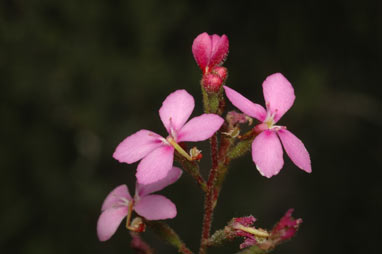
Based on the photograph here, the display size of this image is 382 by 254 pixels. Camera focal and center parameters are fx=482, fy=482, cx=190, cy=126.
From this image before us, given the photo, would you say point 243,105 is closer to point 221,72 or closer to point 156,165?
point 221,72

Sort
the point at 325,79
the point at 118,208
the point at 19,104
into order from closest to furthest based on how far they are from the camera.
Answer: the point at 118,208
the point at 19,104
the point at 325,79

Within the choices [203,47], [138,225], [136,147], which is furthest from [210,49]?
[138,225]

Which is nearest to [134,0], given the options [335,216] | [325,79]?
[325,79]

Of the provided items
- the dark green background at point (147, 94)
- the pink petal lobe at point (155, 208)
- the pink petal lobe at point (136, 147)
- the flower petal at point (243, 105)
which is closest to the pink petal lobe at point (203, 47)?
the flower petal at point (243, 105)

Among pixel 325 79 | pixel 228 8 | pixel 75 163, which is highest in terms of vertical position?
pixel 228 8

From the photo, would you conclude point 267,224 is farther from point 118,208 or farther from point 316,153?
point 118,208

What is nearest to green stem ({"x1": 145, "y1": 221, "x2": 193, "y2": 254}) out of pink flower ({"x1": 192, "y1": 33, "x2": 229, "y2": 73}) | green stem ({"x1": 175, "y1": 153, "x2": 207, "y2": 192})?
green stem ({"x1": 175, "y1": 153, "x2": 207, "y2": 192})
